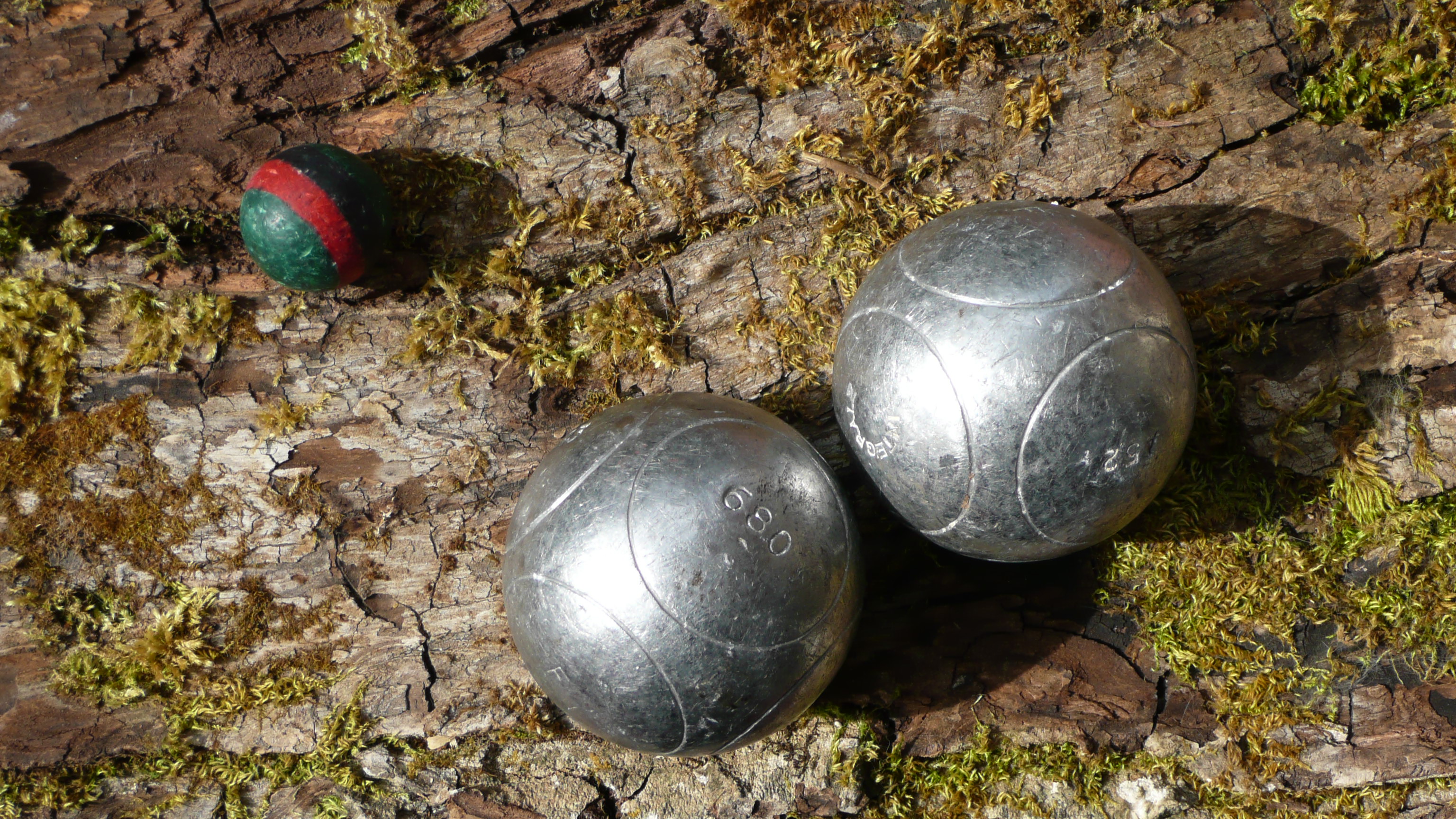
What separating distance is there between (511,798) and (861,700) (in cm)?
165

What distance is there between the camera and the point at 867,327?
129 inches

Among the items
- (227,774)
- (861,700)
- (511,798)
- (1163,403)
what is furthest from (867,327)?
(227,774)

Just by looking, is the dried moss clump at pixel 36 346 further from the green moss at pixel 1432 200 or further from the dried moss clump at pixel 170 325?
the green moss at pixel 1432 200

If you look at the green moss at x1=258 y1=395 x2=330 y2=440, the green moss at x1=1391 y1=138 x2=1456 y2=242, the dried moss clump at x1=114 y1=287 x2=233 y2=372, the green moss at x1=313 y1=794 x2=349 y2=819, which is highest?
the dried moss clump at x1=114 y1=287 x2=233 y2=372

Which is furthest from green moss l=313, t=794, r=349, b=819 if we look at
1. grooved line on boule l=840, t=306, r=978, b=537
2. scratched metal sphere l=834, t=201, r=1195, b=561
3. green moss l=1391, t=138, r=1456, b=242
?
green moss l=1391, t=138, r=1456, b=242

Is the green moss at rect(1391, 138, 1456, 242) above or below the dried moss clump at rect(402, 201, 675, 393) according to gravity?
below

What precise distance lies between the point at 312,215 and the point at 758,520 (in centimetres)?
235

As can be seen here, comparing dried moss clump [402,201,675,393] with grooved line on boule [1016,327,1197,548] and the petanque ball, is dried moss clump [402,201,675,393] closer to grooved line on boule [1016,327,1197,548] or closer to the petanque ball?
the petanque ball

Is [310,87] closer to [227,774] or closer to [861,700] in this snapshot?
[227,774]

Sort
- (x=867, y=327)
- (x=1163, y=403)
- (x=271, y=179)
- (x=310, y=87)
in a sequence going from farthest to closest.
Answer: (x=310, y=87), (x=271, y=179), (x=867, y=327), (x=1163, y=403)

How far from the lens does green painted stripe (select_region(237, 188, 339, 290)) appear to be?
A: 3.52m

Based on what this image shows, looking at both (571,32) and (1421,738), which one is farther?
(571,32)

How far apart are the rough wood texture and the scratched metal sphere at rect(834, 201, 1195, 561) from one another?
0.82 metres

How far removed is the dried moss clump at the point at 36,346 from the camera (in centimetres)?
385
